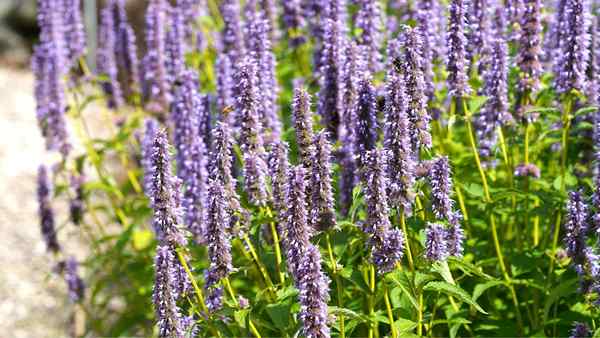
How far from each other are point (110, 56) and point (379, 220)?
5.78 m

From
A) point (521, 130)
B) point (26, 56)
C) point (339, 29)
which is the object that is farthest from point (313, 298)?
point (26, 56)

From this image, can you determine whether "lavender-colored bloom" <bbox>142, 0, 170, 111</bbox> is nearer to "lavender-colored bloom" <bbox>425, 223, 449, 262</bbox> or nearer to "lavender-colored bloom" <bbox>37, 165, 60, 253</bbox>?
"lavender-colored bloom" <bbox>37, 165, 60, 253</bbox>

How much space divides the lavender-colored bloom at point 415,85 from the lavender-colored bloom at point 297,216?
0.80 meters

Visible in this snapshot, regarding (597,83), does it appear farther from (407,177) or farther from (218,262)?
(218,262)

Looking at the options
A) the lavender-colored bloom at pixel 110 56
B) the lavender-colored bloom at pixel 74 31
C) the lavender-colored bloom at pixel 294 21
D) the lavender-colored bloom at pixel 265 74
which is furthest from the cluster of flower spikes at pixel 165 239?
the lavender-colored bloom at pixel 110 56

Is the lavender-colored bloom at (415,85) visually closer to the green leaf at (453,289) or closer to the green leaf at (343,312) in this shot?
the green leaf at (453,289)

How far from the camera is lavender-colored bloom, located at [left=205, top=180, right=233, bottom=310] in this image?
4.62 m

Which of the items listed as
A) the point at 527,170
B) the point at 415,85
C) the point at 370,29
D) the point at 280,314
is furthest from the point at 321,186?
the point at 370,29

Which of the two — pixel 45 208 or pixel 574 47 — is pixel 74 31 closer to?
pixel 45 208

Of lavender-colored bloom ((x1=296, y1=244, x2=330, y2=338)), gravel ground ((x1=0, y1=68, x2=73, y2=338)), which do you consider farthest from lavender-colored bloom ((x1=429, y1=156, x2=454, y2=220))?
gravel ground ((x1=0, y1=68, x2=73, y2=338))

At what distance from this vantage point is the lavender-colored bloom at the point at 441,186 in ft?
15.4

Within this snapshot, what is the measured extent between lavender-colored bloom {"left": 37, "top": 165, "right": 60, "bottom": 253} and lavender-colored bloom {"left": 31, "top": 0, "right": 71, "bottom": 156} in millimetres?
295

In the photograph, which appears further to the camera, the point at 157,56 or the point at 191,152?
the point at 157,56

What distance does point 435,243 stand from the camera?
Answer: 179 inches
